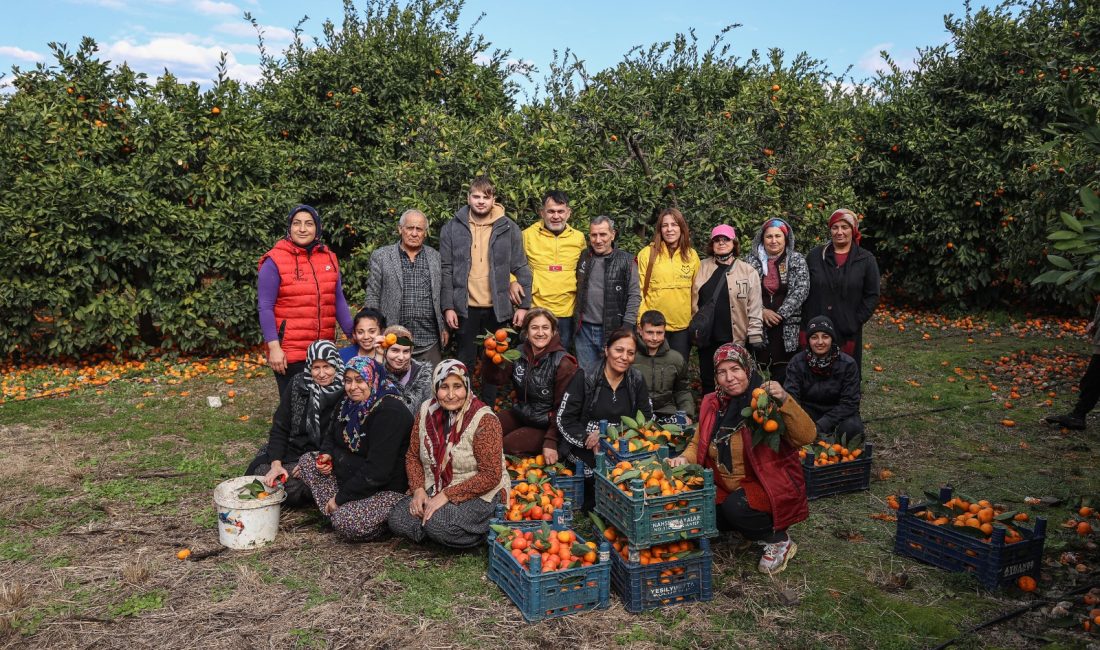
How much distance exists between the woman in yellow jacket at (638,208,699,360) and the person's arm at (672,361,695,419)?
430mm

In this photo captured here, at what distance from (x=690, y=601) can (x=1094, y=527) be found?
3.08 meters

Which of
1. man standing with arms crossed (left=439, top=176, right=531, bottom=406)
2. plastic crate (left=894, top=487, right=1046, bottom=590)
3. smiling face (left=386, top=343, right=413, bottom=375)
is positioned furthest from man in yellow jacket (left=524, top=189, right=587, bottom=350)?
plastic crate (left=894, top=487, right=1046, bottom=590)

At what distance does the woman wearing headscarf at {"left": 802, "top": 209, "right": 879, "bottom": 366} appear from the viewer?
23.6 ft

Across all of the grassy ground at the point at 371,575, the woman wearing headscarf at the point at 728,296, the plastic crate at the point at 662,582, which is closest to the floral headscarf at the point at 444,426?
the grassy ground at the point at 371,575

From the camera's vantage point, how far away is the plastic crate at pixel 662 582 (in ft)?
14.2

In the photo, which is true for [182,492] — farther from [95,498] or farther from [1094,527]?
[1094,527]

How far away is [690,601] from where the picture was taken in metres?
4.47

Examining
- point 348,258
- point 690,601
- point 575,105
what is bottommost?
point 690,601

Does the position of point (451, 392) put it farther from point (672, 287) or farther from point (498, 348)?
point (672, 287)

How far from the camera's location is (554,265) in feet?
23.0

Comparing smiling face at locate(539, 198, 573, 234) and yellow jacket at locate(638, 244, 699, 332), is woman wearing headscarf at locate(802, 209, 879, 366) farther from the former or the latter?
smiling face at locate(539, 198, 573, 234)

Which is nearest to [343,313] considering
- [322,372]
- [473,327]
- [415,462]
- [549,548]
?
[473,327]

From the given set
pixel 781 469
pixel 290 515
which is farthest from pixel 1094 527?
pixel 290 515

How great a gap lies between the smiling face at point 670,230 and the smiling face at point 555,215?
853 millimetres
